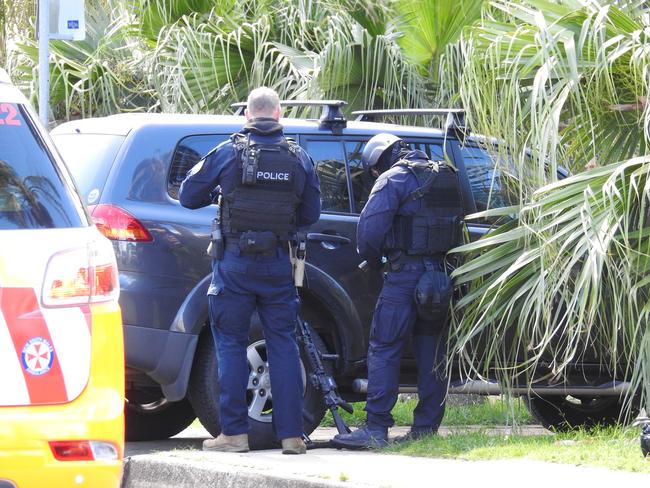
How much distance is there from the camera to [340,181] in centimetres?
683

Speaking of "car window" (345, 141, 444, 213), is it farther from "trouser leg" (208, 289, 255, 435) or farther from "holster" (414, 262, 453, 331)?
"trouser leg" (208, 289, 255, 435)

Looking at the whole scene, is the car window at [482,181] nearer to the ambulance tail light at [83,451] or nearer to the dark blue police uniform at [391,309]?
the dark blue police uniform at [391,309]

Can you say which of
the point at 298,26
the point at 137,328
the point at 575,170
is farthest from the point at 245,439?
the point at 298,26

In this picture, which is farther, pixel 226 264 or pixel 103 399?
pixel 226 264

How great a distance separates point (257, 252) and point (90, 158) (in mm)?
1034

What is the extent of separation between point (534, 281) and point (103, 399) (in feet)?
9.31

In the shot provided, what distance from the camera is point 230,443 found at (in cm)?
613

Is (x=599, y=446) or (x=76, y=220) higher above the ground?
(x=76, y=220)

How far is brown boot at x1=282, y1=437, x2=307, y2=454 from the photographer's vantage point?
6117mm

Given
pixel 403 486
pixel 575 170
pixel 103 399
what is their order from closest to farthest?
pixel 103 399 → pixel 403 486 → pixel 575 170

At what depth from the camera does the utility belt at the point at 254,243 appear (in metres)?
5.99

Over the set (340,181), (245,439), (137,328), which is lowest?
(245,439)

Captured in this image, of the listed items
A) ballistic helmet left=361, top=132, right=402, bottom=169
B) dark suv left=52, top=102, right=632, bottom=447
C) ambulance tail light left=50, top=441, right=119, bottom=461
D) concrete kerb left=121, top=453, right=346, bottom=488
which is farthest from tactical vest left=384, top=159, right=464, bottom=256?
ambulance tail light left=50, top=441, right=119, bottom=461

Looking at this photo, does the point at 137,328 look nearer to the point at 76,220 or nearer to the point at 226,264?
the point at 226,264
